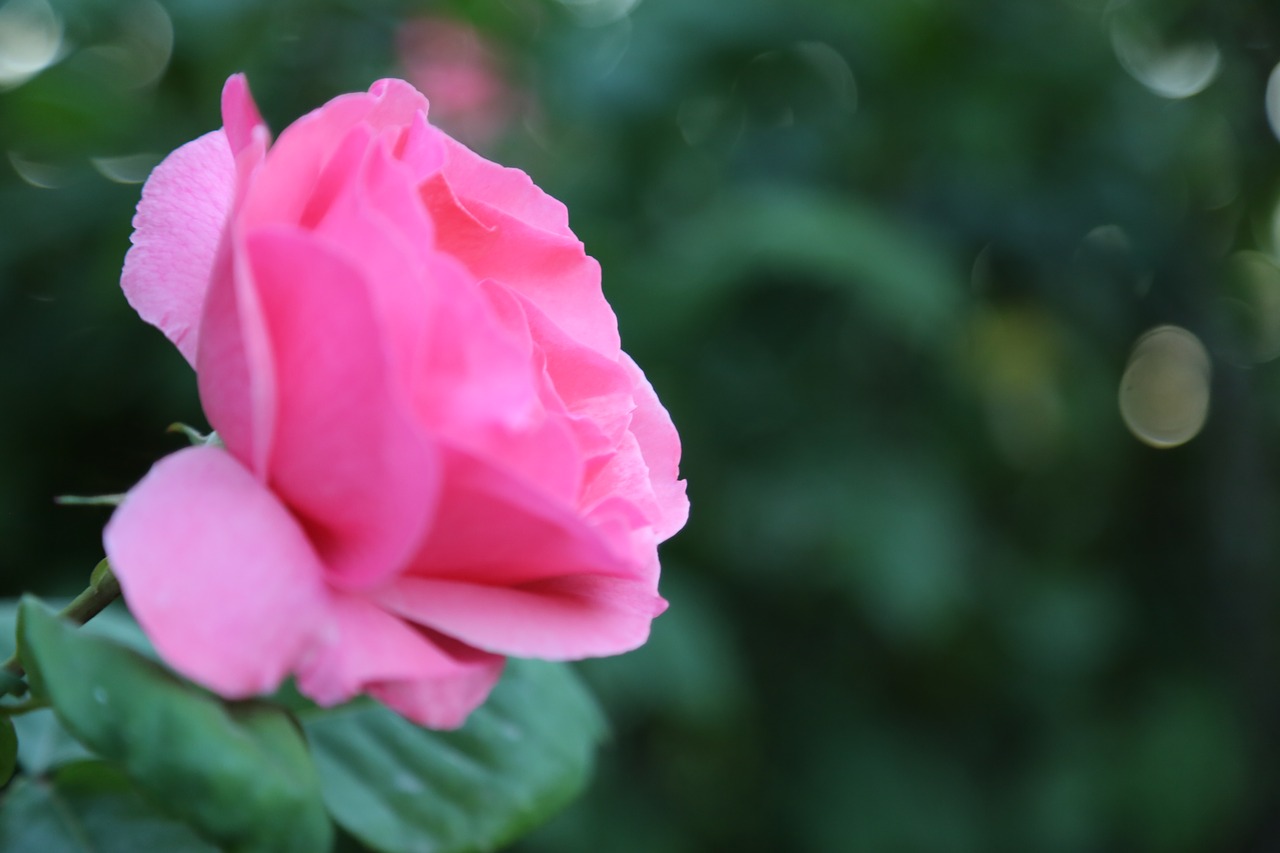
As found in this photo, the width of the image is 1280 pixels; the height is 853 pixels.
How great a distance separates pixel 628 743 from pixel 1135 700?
0.75 m

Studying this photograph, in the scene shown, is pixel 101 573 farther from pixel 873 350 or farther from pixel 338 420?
pixel 873 350

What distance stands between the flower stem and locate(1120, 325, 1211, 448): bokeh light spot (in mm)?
1734

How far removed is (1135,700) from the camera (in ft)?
5.62

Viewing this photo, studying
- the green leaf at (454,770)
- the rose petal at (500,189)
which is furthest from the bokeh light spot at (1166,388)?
the rose petal at (500,189)

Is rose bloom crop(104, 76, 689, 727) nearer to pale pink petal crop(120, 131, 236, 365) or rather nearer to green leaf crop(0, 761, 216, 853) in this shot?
pale pink petal crop(120, 131, 236, 365)

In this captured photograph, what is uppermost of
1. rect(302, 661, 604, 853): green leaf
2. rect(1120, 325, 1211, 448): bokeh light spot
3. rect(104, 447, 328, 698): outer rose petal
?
rect(104, 447, 328, 698): outer rose petal

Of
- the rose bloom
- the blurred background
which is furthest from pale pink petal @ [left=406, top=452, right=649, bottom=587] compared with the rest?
the blurred background

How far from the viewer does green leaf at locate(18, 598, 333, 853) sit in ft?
1.06

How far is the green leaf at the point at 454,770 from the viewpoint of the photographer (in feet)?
1.65

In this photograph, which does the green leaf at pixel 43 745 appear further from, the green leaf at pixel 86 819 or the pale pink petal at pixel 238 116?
the pale pink petal at pixel 238 116

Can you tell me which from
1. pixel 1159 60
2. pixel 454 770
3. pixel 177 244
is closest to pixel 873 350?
pixel 1159 60

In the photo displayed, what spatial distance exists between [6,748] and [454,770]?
0.20 meters

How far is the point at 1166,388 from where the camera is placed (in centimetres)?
209

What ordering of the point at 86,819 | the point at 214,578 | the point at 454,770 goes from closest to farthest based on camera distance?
the point at 214,578 < the point at 86,819 < the point at 454,770
